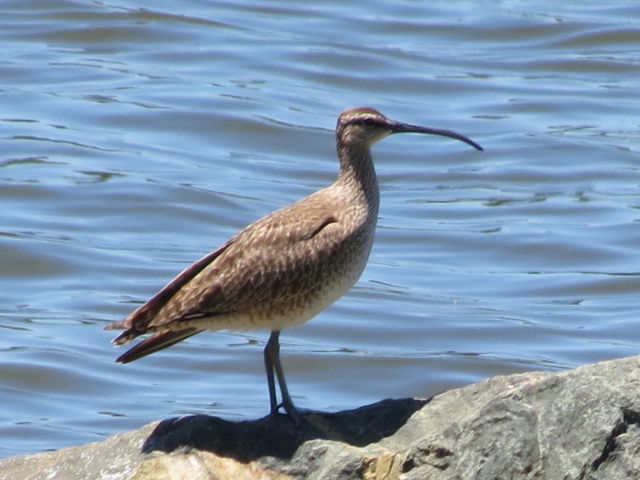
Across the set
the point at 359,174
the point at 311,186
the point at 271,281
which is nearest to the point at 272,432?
the point at 271,281

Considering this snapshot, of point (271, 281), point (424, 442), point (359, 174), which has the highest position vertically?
point (359, 174)

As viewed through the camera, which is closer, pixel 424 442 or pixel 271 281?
pixel 424 442

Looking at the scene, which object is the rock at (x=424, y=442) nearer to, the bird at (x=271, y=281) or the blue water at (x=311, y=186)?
the bird at (x=271, y=281)

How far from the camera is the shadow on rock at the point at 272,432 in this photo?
293 inches

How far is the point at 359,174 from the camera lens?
8492mm

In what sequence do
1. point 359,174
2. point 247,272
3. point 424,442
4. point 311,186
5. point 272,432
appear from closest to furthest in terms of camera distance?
point 424,442
point 272,432
point 247,272
point 359,174
point 311,186

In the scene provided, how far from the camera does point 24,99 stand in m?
19.2

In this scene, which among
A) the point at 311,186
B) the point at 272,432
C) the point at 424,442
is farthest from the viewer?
the point at 311,186

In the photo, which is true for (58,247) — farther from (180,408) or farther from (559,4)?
(559,4)

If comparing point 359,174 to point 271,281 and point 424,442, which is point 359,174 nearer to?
point 271,281

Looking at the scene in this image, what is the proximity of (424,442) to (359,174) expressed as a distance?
192cm

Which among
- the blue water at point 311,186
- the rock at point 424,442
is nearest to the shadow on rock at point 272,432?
the rock at point 424,442

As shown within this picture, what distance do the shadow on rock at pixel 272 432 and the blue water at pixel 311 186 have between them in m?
4.07

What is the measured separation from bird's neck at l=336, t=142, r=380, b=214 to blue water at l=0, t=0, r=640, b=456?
151 inches
